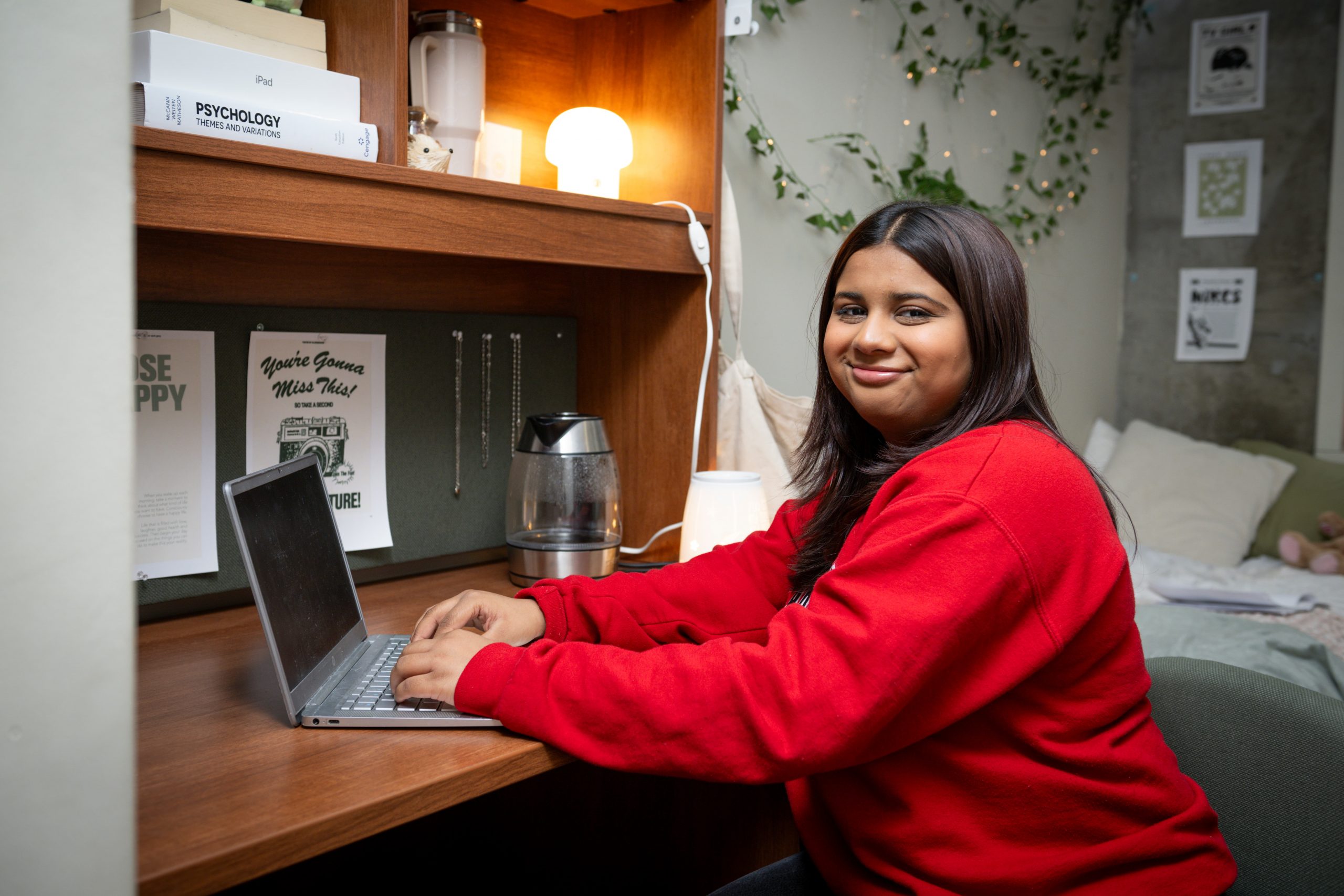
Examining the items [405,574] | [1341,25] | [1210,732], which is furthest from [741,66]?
[1341,25]

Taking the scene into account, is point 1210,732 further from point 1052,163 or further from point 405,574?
point 1052,163

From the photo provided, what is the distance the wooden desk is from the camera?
69 centimetres

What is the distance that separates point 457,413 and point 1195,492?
254 cm

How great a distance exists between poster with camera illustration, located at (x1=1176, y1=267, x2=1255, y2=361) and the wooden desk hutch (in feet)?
9.12

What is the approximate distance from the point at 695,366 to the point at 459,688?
71 centimetres

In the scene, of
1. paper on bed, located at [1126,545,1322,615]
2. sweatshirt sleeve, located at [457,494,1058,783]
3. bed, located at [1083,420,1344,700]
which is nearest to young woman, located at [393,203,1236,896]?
sweatshirt sleeve, located at [457,494,1058,783]

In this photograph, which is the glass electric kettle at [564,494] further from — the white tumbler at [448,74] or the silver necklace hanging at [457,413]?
the white tumbler at [448,74]

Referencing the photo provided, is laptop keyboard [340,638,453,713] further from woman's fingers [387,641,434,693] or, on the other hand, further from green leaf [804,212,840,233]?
green leaf [804,212,840,233]

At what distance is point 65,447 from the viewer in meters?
0.56

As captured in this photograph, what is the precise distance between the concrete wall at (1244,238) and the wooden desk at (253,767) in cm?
324

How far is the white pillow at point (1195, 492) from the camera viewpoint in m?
2.98

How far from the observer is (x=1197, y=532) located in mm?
2990

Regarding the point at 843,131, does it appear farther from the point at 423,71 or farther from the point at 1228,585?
the point at 1228,585

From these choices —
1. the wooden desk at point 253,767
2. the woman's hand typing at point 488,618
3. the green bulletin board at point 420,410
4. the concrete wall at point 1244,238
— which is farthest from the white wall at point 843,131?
the wooden desk at point 253,767
